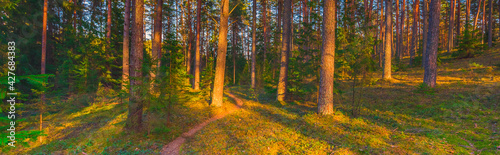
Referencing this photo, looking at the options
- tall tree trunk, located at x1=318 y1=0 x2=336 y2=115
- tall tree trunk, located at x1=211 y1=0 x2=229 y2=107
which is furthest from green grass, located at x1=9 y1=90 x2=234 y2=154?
tall tree trunk, located at x1=318 y1=0 x2=336 y2=115

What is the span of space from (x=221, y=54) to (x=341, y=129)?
771cm

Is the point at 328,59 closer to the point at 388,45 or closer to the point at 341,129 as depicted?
the point at 341,129

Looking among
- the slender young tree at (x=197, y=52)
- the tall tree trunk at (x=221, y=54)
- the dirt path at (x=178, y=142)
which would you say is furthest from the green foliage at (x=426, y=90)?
the slender young tree at (x=197, y=52)

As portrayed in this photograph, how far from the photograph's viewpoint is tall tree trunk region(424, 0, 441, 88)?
11.2m

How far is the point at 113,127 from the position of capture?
354 inches

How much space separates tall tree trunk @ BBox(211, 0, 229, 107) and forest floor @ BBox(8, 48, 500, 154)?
0.76 meters

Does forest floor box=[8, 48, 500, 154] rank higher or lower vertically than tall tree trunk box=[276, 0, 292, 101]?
lower

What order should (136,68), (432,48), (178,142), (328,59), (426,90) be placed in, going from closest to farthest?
1. (178,142)
2. (136,68)
3. (328,59)
4. (426,90)
5. (432,48)

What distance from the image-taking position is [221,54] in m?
12.0

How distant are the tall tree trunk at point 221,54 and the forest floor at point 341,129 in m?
0.76

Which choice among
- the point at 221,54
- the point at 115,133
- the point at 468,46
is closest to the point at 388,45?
the point at 468,46

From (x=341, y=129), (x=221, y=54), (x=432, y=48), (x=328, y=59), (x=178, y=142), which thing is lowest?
(x=178, y=142)

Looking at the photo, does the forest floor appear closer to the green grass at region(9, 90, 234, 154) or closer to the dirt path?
the green grass at region(9, 90, 234, 154)

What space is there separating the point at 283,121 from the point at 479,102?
8.53 meters
